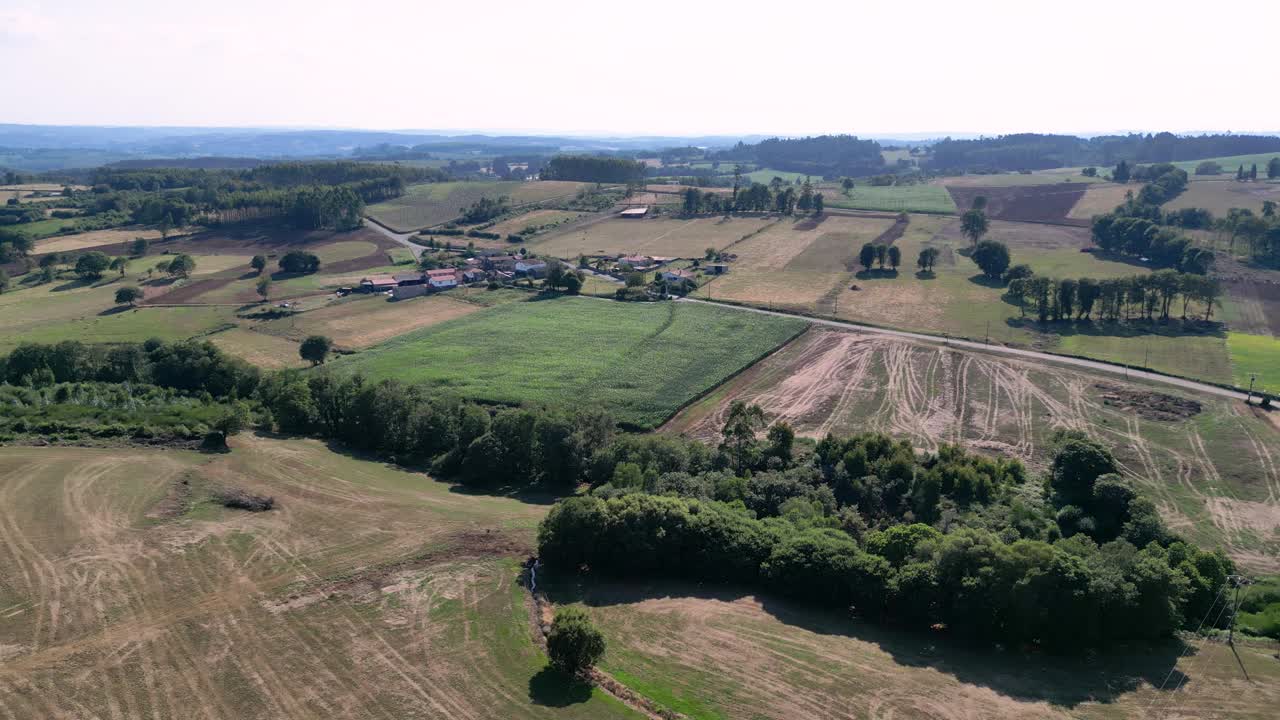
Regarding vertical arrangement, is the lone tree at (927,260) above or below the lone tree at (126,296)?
above

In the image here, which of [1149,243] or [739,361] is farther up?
[1149,243]

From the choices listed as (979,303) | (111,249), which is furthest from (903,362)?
(111,249)

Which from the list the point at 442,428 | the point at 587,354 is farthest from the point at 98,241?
the point at 442,428

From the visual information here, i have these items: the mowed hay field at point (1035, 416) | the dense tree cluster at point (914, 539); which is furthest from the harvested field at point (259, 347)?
the dense tree cluster at point (914, 539)

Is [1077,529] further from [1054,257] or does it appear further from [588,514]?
[1054,257]

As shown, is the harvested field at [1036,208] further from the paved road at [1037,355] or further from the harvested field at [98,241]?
the harvested field at [98,241]

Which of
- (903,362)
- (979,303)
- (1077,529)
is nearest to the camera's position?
(1077,529)
